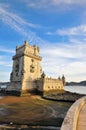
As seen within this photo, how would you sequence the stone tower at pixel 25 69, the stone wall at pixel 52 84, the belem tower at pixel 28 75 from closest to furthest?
the stone tower at pixel 25 69, the belem tower at pixel 28 75, the stone wall at pixel 52 84

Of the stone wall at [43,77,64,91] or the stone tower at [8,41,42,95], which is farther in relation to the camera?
the stone wall at [43,77,64,91]

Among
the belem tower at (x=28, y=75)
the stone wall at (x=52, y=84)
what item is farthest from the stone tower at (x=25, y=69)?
the stone wall at (x=52, y=84)

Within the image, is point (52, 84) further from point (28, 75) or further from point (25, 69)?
point (25, 69)

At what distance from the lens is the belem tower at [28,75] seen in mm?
45453

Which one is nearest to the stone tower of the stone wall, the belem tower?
the belem tower

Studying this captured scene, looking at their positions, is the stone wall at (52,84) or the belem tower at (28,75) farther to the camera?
the stone wall at (52,84)

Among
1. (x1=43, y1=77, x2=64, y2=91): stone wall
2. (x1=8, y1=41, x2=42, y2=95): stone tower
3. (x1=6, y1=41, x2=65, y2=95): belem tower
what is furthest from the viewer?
(x1=43, y1=77, x2=64, y2=91): stone wall

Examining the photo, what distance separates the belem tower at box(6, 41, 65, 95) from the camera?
149 ft

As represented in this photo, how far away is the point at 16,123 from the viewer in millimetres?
15648

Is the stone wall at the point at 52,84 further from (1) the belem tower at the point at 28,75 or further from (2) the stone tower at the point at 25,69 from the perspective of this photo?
(2) the stone tower at the point at 25,69

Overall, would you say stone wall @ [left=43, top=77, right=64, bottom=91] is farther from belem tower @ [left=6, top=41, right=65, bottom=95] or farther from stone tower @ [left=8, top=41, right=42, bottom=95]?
stone tower @ [left=8, top=41, right=42, bottom=95]

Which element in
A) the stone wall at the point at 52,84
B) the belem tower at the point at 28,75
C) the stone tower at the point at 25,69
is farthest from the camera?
the stone wall at the point at 52,84

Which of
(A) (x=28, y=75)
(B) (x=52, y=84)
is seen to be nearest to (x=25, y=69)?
(A) (x=28, y=75)

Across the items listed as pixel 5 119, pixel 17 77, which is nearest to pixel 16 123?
pixel 5 119
